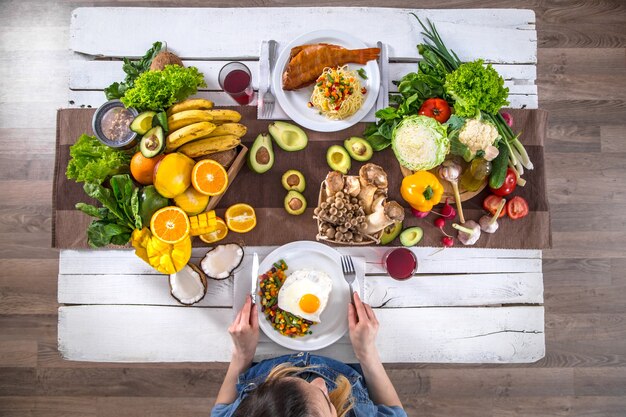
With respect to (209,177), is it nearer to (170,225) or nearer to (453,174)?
(170,225)

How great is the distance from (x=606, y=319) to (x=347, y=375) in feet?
6.91

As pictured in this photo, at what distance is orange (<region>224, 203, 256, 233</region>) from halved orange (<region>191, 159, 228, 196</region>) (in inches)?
9.5

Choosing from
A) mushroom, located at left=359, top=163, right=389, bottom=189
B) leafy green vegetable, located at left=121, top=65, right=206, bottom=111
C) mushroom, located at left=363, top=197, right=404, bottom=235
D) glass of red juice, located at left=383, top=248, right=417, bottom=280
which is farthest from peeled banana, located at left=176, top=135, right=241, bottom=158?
glass of red juice, located at left=383, top=248, right=417, bottom=280

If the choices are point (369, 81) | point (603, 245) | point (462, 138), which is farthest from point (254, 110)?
point (603, 245)

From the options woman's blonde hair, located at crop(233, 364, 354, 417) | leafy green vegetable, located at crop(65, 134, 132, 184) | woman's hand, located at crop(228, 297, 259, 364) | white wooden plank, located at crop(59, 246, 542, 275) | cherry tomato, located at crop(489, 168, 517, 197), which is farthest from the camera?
white wooden plank, located at crop(59, 246, 542, 275)

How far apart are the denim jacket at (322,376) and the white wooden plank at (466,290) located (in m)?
0.46

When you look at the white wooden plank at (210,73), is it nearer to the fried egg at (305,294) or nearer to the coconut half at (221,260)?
the coconut half at (221,260)

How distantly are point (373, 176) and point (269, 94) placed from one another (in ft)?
2.43

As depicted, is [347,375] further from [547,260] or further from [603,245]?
[603,245]

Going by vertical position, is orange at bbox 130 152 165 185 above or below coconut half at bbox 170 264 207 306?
above

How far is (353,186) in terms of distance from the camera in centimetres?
219

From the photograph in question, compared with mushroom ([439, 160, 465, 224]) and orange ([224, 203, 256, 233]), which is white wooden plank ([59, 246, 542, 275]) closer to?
mushroom ([439, 160, 465, 224])

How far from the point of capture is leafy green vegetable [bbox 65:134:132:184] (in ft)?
6.76

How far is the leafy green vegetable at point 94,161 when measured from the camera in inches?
81.1
